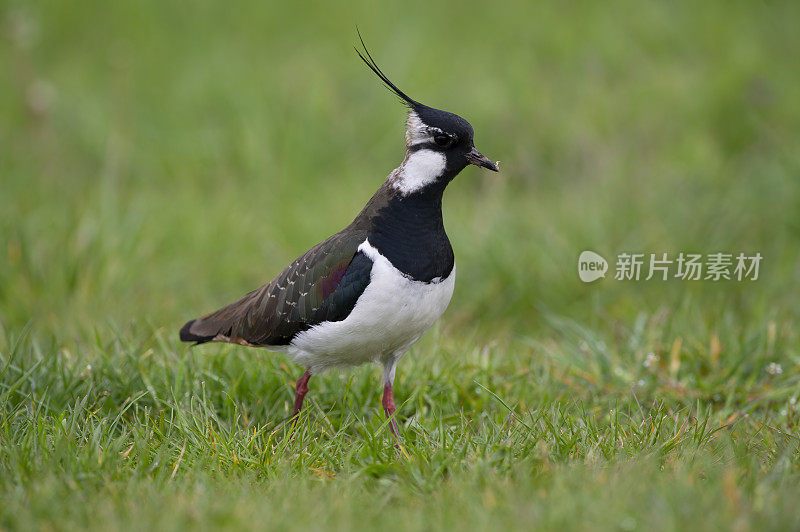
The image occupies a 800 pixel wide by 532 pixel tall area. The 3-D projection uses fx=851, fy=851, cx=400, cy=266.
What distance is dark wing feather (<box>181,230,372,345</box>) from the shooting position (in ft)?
11.8

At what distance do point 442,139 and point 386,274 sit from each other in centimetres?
64

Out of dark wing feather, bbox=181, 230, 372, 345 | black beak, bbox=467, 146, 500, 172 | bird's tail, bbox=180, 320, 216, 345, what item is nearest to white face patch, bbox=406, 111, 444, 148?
black beak, bbox=467, 146, 500, 172

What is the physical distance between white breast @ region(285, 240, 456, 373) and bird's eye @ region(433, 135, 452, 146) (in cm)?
53

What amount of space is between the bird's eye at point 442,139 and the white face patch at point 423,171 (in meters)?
0.04

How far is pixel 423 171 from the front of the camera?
366cm

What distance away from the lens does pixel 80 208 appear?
20.7ft

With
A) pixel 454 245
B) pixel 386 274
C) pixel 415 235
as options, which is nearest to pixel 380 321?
pixel 386 274

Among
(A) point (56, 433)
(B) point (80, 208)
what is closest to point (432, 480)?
(A) point (56, 433)

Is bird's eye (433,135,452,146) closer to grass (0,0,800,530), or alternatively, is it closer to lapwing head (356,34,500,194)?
lapwing head (356,34,500,194)

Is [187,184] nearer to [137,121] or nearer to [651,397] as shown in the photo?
[137,121]

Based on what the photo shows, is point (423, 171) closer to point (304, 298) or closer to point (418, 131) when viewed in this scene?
point (418, 131)

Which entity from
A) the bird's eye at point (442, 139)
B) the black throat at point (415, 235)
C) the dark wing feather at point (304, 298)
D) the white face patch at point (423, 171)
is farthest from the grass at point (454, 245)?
the bird's eye at point (442, 139)

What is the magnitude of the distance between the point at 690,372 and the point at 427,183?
5.97 ft

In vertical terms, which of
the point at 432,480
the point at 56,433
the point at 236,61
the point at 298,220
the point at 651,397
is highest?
the point at 236,61
